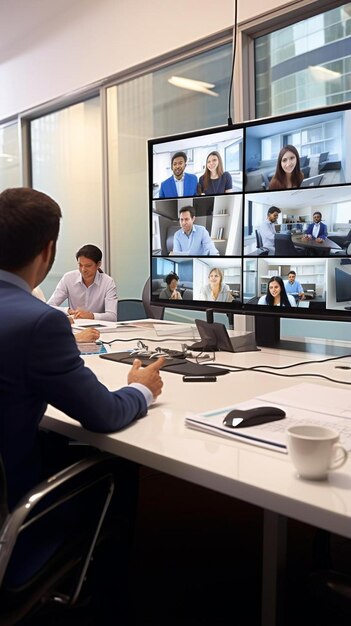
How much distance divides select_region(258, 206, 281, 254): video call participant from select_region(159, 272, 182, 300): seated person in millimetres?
447

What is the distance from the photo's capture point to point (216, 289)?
218 centimetres

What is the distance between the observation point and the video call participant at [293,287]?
196cm

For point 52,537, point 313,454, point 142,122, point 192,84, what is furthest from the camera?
point 142,122

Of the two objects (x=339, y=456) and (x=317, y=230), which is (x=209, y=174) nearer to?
(x=317, y=230)

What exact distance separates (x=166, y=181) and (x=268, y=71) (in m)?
2.07

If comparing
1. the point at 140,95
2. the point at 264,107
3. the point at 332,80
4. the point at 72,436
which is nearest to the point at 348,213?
the point at 72,436

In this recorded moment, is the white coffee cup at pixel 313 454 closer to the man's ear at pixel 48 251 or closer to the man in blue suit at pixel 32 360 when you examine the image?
the man in blue suit at pixel 32 360

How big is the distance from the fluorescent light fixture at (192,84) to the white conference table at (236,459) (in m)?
3.13

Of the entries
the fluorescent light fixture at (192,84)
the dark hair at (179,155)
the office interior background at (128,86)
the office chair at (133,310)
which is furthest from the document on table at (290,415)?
the fluorescent light fixture at (192,84)

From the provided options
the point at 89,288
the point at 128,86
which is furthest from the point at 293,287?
the point at 128,86

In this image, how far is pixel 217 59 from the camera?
4.18m

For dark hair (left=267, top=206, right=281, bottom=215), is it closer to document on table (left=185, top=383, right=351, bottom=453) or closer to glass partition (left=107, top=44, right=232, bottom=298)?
document on table (left=185, top=383, right=351, bottom=453)

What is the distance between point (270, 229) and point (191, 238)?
348mm

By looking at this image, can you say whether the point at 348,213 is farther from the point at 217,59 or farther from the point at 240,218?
the point at 217,59
